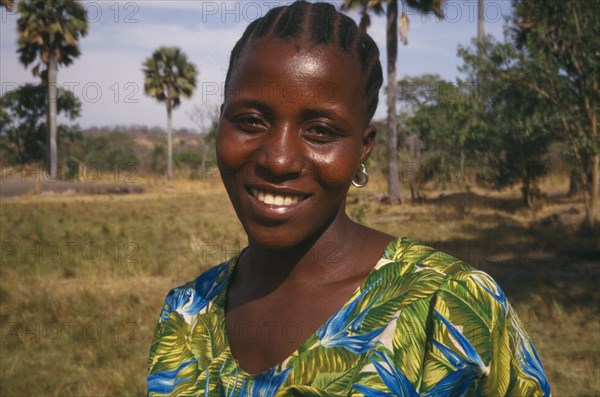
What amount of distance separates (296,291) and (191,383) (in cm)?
31

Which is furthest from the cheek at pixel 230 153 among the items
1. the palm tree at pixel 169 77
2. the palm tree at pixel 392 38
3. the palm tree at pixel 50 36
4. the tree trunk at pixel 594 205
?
the palm tree at pixel 169 77

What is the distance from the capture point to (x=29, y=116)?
32875 mm

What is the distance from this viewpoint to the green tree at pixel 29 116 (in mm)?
31516

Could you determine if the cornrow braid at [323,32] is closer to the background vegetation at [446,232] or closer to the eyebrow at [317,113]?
the eyebrow at [317,113]

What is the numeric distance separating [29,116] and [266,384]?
34954mm

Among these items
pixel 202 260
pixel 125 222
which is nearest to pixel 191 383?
pixel 202 260

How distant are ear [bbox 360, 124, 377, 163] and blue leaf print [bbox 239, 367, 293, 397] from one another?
0.54 metres

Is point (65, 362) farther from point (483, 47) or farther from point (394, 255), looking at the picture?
point (483, 47)

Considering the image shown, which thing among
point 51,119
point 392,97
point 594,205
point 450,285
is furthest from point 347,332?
point 51,119

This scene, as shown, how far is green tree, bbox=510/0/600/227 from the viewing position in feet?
35.2

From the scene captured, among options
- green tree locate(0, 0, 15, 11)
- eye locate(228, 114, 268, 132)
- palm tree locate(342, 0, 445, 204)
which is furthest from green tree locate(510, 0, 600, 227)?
green tree locate(0, 0, 15, 11)

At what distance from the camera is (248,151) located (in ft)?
4.52

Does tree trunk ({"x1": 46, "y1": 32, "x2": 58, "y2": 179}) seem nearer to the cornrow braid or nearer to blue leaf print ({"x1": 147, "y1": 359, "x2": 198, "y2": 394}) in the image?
blue leaf print ({"x1": 147, "y1": 359, "x2": 198, "y2": 394})

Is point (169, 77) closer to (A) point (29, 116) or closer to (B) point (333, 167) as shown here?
(A) point (29, 116)
